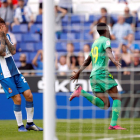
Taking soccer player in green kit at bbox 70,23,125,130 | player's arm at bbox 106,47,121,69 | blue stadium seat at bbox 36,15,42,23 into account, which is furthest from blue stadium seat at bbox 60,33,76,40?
player's arm at bbox 106,47,121,69

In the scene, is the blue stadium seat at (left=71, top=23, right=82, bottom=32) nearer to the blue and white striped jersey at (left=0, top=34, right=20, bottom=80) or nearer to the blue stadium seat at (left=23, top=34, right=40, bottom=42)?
the blue stadium seat at (left=23, top=34, right=40, bottom=42)

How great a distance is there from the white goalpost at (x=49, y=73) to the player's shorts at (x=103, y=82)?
210 centimetres

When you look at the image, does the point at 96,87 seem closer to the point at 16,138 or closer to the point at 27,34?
the point at 16,138

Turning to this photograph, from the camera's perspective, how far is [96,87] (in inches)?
248

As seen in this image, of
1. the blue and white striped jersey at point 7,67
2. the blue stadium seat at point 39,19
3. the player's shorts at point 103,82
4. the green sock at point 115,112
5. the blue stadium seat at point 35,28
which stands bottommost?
the green sock at point 115,112

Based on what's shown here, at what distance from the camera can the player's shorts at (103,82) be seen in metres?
6.18

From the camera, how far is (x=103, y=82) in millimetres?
6215

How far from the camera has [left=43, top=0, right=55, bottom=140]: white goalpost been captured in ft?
13.7

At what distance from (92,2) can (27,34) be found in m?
2.29

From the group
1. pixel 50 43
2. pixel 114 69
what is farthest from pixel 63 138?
pixel 114 69

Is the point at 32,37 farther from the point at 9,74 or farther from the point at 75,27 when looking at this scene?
the point at 9,74

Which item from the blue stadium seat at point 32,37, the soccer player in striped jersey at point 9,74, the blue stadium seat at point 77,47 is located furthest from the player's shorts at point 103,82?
the blue stadium seat at point 32,37

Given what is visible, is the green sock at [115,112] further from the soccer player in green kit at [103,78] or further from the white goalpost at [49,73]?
the white goalpost at [49,73]

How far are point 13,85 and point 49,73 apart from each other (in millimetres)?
1950
